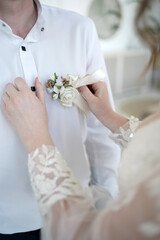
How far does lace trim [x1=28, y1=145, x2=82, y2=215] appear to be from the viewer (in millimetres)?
523

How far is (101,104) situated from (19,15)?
36 centimetres

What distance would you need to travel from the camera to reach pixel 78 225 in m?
0.48

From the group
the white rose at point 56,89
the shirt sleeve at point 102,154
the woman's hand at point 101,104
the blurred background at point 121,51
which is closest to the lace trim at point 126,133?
the woman's hand at point 101,104

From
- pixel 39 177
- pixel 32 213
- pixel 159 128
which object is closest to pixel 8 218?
pixel 32 213

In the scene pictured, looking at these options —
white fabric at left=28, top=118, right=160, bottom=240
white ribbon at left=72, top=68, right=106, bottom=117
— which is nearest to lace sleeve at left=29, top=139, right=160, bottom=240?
white fabric at left=28, top=118, right=160, bottom=240

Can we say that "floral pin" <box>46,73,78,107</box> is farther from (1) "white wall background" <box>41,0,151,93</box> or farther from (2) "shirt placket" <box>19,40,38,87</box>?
(1) "white wall background" <box>41,0,151,93</box>

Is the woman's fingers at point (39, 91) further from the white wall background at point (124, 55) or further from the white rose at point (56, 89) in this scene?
the white wall background at point (124, 55)

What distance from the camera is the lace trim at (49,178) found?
1.72ft

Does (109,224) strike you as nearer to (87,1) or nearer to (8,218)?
(8,218)

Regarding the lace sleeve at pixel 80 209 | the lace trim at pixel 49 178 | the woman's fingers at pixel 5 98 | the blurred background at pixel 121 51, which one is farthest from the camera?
the blurred background at pixel 121 51

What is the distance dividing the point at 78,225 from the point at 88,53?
55 cm

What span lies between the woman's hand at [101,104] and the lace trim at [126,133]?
2 centimetres

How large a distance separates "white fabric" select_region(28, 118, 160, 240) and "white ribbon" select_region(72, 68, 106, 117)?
0.26m

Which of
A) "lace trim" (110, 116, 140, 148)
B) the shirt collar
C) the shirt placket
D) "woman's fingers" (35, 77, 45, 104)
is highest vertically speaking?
the shirt collar
